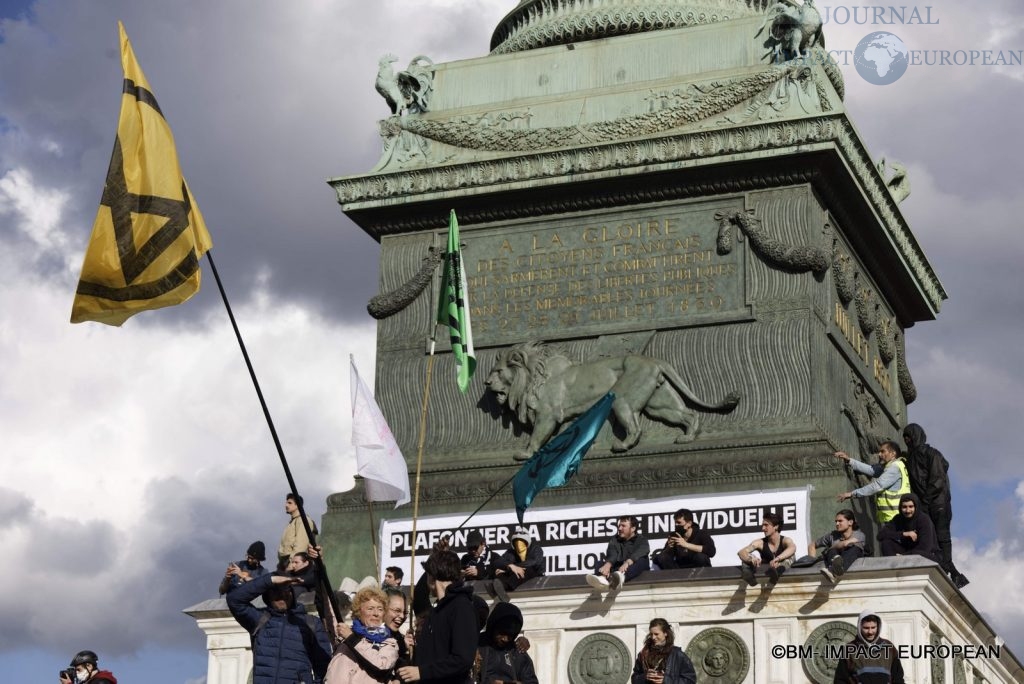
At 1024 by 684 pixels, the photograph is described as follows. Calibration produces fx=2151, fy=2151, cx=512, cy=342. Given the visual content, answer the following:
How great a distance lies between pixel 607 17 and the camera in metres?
30.3

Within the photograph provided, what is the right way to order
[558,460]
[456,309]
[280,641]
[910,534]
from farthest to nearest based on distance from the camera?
[558,460] < [456,309] < [910,534] < [280,641]

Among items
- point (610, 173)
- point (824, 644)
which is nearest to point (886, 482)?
point (824, 644)

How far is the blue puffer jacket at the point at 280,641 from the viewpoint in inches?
665

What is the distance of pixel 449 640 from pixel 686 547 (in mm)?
8752

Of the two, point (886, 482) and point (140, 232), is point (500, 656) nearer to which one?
point (140, 232)

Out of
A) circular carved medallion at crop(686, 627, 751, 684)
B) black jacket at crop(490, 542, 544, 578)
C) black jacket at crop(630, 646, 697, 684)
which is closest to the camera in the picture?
black jacket at crop(630, 646, 697, 684)

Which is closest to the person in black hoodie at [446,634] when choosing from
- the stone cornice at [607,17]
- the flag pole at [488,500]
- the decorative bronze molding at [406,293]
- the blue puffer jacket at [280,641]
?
the blue puffer jacket at [280,641]

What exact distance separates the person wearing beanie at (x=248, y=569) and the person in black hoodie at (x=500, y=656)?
2700mm

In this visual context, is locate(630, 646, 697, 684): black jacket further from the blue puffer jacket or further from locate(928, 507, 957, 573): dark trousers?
locate(928, 507, 957, 573): dark trousers

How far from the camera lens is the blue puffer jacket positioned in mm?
16891

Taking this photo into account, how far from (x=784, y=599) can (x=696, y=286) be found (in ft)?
18.4

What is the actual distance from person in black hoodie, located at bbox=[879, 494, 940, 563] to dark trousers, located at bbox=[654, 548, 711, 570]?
201cm

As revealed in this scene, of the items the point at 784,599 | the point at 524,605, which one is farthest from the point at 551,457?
the point at 784,599

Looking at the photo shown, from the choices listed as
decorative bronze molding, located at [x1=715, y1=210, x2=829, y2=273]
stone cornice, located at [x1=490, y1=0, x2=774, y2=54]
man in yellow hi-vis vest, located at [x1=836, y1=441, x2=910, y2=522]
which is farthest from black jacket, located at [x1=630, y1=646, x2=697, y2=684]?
stone cornice, located at [x1=490, y1=0, x2=774, y2=54]
